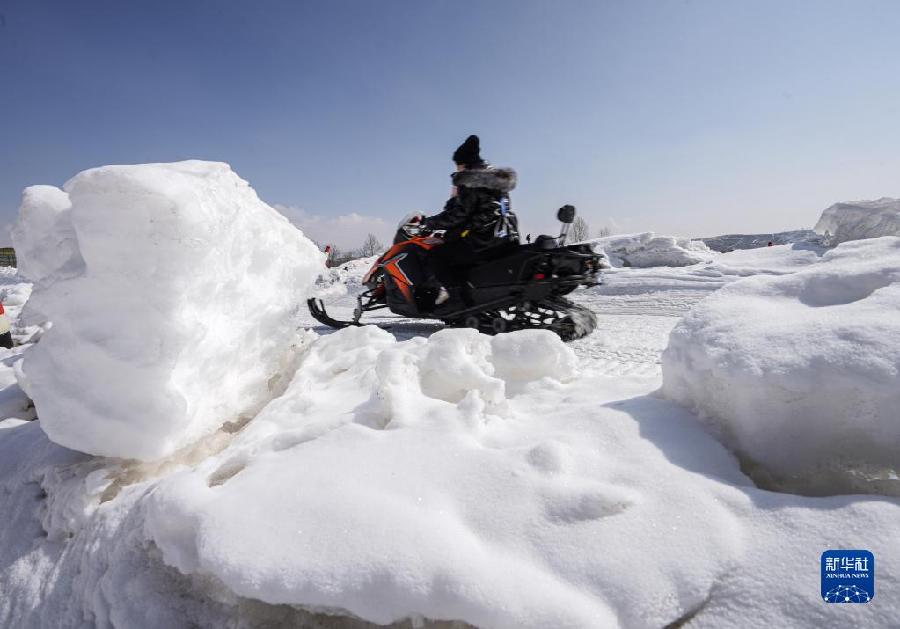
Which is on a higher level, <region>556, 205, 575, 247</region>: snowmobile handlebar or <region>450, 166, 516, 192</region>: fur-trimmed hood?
<region>450, 166, 516, 192</region>: fur-trimmed hood

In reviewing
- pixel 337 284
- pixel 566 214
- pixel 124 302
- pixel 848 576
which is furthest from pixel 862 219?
pixel 124 302

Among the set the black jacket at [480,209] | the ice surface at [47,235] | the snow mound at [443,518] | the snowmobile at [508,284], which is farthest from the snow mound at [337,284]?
the snow mound at [443,518]

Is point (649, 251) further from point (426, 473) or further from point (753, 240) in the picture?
point (753, 240)

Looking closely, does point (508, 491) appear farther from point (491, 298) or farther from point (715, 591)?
point (491, 298)

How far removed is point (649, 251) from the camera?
1455cm

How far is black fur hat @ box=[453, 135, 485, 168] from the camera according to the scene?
15.3 ft

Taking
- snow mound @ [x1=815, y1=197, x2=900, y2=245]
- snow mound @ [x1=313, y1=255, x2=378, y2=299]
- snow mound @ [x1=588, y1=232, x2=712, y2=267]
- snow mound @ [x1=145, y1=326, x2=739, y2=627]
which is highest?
snow mound @ [x1=815, y1=197, x2=900, y2=245]

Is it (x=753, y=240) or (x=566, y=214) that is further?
(x=753, y=240)

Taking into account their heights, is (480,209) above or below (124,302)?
above

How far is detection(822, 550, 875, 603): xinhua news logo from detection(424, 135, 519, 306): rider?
371cm

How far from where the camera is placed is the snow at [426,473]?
0.89m

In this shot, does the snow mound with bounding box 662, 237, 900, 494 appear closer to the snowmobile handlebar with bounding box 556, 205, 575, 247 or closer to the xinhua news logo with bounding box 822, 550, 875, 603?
the xinhua news logo with bounding box 822, 550, 875, 603

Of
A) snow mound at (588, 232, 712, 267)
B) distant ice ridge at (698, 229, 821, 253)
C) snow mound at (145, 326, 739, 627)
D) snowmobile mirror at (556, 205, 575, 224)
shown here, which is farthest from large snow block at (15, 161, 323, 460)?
distant ice ridge at (698, 229, 821, 253)

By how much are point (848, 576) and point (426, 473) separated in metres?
0.93
